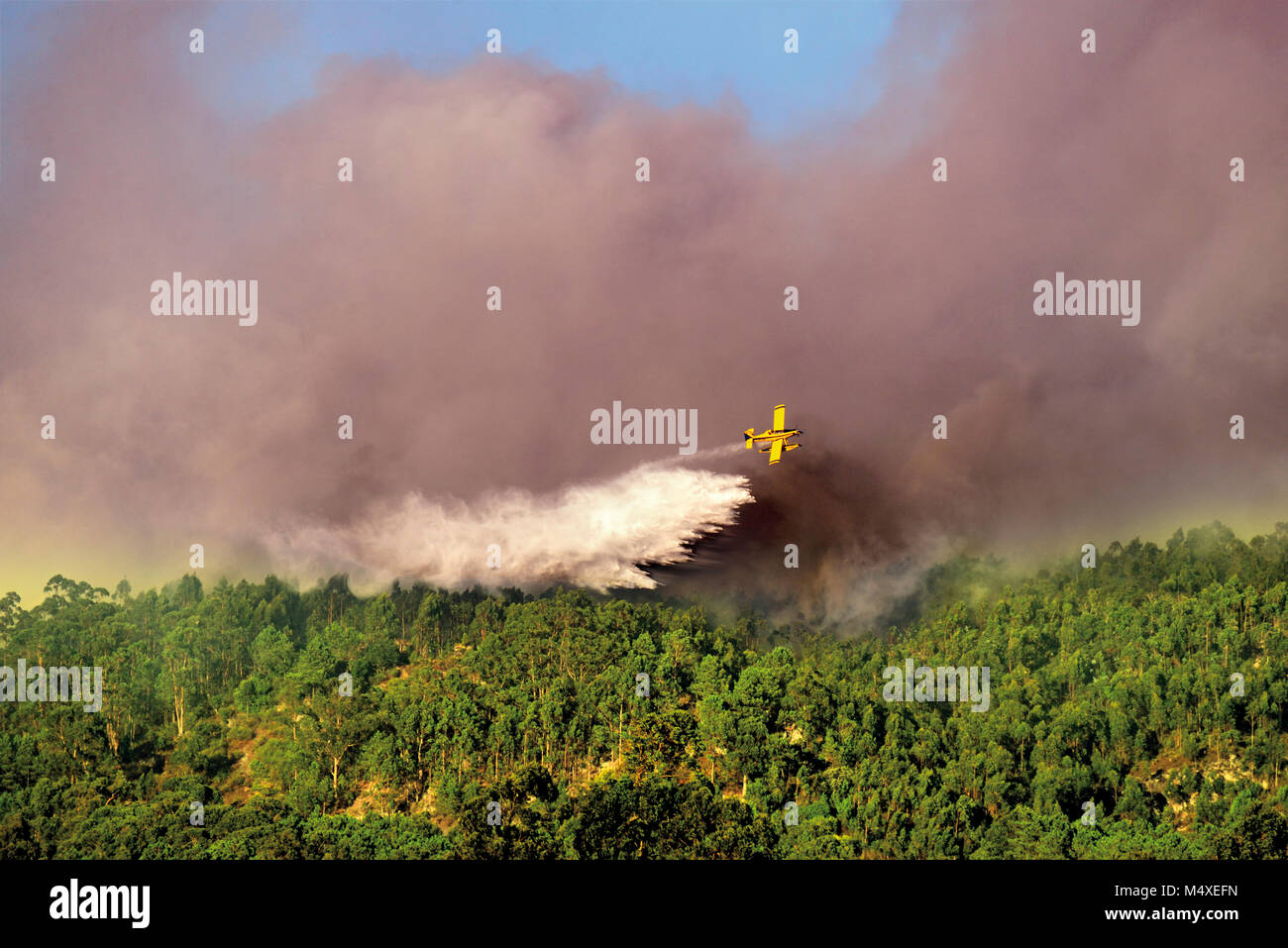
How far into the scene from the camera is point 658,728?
5212 inches

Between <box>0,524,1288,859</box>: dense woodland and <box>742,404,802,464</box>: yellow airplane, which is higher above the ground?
<box>742,404,802,464</box>: yellow airplane

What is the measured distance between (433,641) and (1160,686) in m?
87.4

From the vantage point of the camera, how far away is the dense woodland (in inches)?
4572
